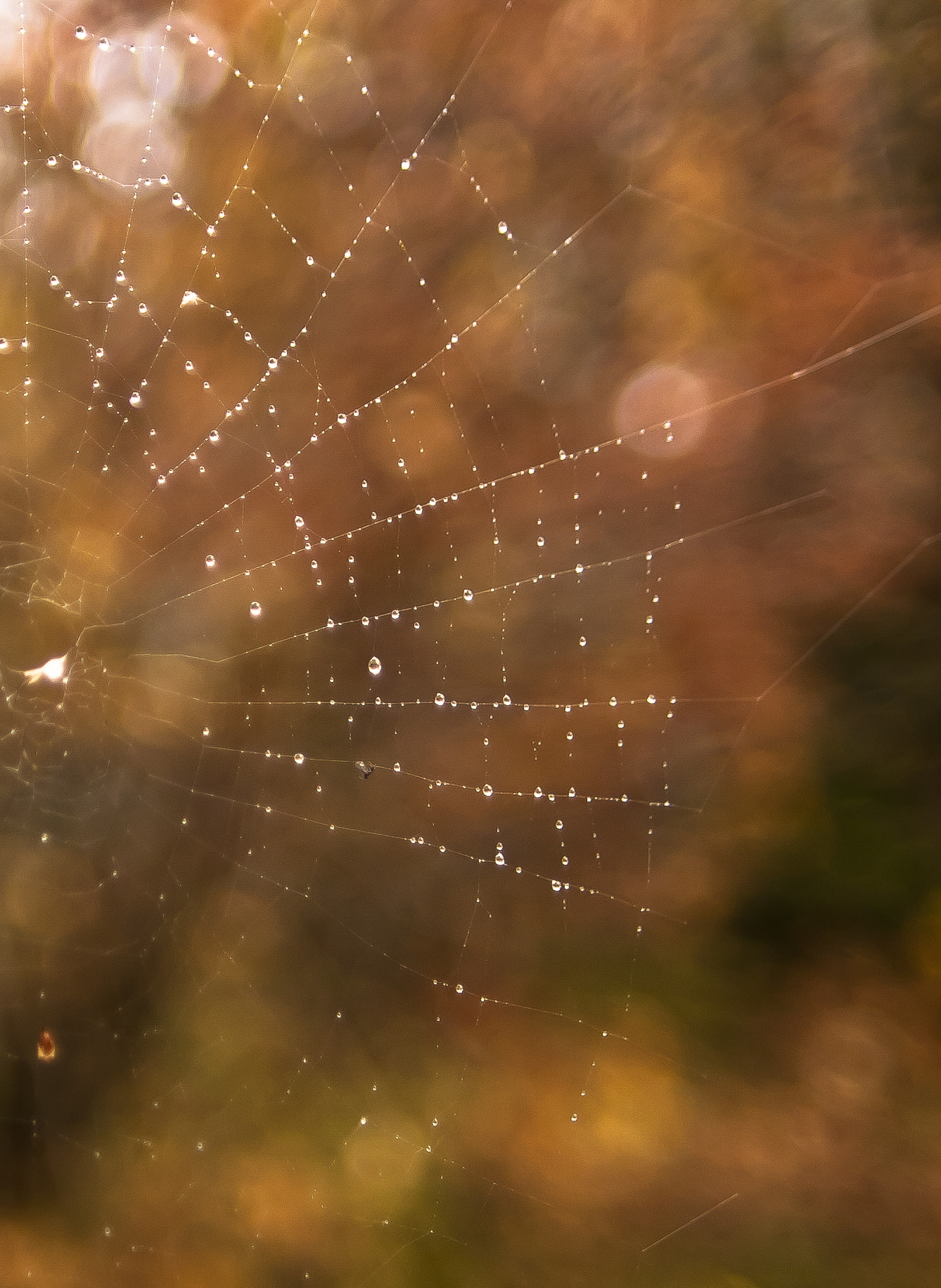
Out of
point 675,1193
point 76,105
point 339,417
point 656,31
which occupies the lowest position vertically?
point 675,1193

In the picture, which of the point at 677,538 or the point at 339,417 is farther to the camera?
the point at 339,417

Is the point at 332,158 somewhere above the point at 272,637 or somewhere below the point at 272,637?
above

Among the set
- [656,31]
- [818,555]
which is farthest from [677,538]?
[656,31]

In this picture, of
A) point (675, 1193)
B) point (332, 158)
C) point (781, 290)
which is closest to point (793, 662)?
point (781, 290)

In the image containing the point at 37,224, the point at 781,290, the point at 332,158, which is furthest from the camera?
the point at 37,224

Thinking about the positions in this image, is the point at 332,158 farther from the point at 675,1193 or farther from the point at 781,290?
the point at 675,1193

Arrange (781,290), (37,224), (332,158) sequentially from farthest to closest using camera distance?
(37,224) → (332,158) → (781,290)
